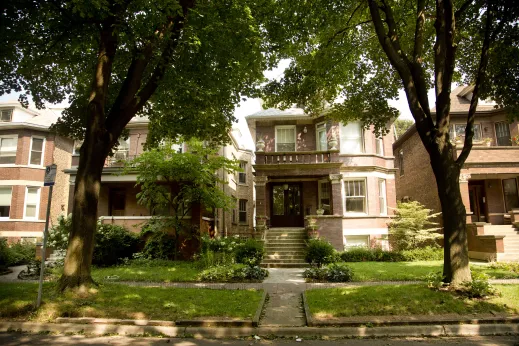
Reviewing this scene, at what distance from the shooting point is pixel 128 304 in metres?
7.89

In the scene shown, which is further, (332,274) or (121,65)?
(121,65)

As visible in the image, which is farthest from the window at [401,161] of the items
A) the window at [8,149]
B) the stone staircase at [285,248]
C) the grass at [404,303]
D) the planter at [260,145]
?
the window at [8,149]

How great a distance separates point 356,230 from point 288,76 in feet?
34.1

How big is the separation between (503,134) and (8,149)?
31.5m

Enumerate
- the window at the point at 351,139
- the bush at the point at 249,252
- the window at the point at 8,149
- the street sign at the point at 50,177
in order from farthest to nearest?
the window at the point at 8,149 → the window at the point at 351,139 → the bush at the point at 249,252 → the street sign at the point at 50,177

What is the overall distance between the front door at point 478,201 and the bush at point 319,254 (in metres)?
11.8

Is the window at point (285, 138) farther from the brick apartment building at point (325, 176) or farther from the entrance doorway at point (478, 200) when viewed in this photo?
the entrance doorway at point (478, 200)

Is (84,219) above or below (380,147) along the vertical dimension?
below

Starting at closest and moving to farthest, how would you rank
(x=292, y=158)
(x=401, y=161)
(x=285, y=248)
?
(x=285, y=248)
(x=292, y=158)
(x=401, y=161)

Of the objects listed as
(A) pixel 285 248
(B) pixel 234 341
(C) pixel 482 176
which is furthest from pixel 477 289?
(C) pixel 482 176

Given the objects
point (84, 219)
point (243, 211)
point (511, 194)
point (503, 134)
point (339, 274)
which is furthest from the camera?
point (243, 211)

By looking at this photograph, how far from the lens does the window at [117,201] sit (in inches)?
851

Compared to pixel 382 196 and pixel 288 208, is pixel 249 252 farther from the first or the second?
pixel 382 196

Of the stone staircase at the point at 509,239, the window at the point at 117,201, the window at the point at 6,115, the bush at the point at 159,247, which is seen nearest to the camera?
the stone staircase at the point at 509,239
